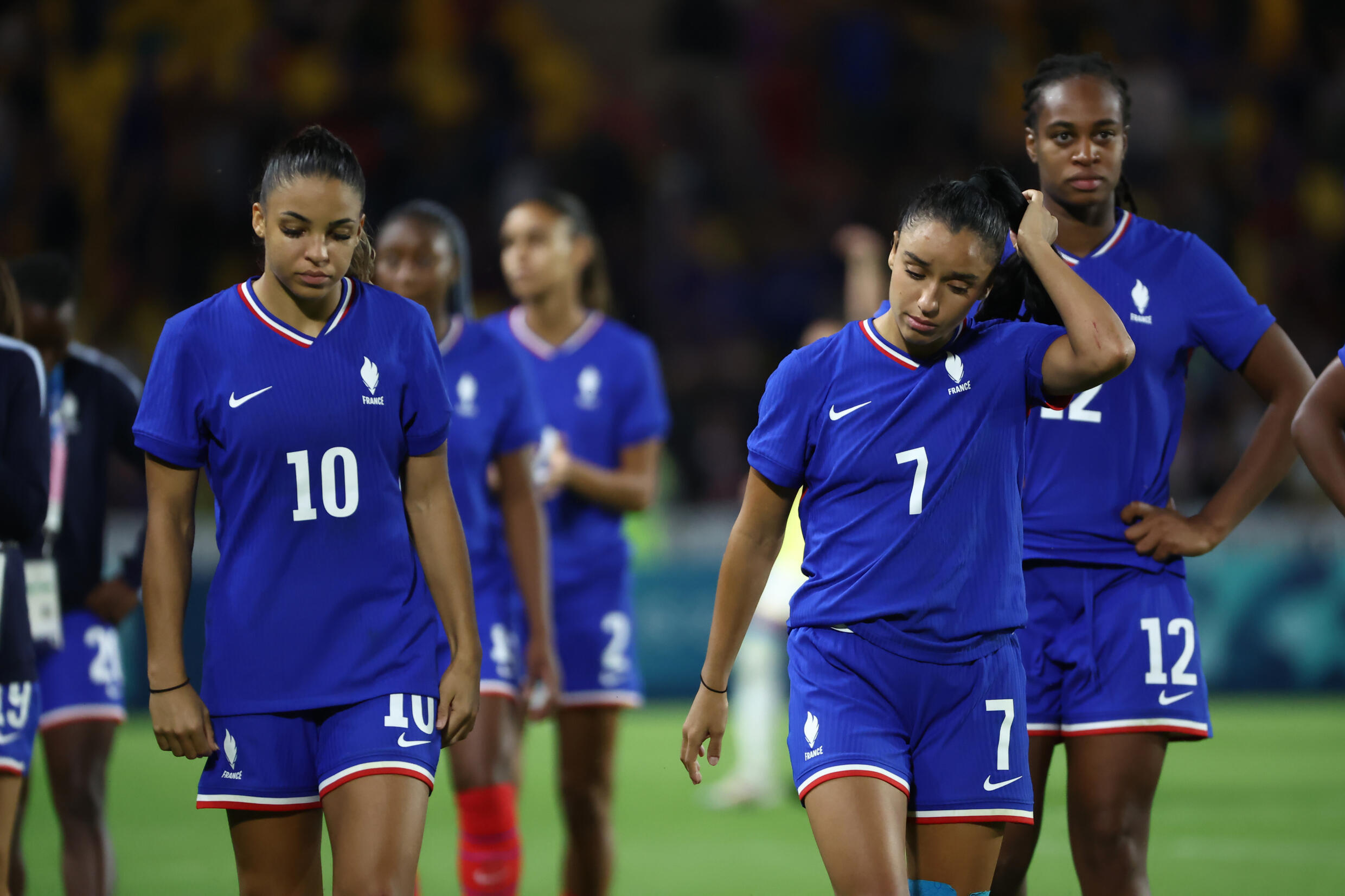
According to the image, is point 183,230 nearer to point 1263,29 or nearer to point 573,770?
point 573,770

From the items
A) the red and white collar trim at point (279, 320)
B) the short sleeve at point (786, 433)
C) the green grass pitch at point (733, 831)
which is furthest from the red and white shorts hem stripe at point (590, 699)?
the red and white collar trim at point (279, 320)

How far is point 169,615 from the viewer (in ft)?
11.6

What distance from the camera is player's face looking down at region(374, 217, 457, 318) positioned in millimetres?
5363

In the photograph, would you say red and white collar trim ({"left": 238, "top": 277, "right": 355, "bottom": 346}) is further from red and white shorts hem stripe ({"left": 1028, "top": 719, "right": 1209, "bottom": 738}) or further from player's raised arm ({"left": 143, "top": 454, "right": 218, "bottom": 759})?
red and white shorts hem stripe ({"left": 1028, "top": 719, "right": 1209, "bottom": 738})

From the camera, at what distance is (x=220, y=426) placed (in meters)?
3.54

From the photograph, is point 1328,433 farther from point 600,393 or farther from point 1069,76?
point 600,393

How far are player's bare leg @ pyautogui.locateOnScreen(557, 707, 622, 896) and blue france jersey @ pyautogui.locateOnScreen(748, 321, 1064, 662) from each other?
2228mm

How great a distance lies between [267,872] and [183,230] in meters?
12.2

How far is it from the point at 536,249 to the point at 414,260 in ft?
3.26

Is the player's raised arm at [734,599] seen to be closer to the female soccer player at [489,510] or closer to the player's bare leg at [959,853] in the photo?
the player's bare leg at [959,853]

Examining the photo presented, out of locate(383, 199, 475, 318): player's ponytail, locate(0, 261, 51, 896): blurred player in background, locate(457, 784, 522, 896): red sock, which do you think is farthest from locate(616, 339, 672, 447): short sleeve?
locate(0, 261, 51, 896): blurred player in background

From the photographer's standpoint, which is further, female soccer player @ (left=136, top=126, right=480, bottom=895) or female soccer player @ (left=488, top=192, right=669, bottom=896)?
female soccer player @ (left=488, top=192, right=669, bottom=896)

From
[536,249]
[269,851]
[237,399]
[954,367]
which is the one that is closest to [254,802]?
[269,851]

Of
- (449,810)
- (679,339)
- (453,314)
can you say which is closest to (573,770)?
(453,314)
